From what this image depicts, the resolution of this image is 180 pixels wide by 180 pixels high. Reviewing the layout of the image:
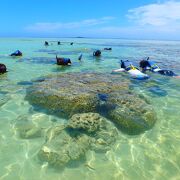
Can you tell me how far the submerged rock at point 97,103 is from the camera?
9195 millimetres

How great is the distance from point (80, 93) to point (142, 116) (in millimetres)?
3410

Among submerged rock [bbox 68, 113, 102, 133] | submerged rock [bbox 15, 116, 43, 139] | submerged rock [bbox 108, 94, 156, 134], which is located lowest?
submerged rock [bbox 15, 116, 43, 139]

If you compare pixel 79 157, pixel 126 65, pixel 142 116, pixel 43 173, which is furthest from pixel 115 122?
pixel 126 65

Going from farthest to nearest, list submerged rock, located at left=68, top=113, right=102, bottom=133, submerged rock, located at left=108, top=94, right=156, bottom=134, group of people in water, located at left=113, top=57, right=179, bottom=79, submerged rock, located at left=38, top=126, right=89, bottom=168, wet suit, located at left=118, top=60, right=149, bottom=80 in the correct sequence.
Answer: group of people in water, located at left=113, top=57, right=179, bottom=79
wet suit, located at left=118, top=60, right=149, bottom=80
submerged rock, located at left=108, top=94, right=156, bottom=134
submerged rock, located at left=68, top=113, right=102, bottom=133
submerged rock, located at left=38, top=126, right=89, bottom=168

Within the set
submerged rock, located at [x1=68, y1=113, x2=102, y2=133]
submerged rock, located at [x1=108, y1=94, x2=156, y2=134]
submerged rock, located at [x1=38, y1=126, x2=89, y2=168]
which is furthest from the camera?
submerged rock, located at [x1=108, y1=94, x2=156, y2=134]

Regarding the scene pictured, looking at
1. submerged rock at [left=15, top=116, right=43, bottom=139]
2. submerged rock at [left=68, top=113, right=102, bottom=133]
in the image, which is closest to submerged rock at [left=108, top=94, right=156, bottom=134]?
submerged rock at [left=68, top=113, right=102, bottom=133]

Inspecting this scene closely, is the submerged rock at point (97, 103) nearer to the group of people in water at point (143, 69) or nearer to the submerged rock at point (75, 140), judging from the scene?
the submerged rock at point (75, 140)

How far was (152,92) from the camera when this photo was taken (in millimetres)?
14508

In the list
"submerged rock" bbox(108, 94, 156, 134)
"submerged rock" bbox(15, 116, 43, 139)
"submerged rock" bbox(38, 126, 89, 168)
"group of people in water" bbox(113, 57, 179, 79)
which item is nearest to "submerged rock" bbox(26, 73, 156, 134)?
"submerged rock" bbox(108, 94, 156, 134)

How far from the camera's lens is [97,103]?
10.8 m

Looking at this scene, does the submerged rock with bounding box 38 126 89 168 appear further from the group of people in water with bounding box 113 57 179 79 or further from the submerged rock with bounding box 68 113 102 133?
the group of people in water with bounding box 113 57 179 79

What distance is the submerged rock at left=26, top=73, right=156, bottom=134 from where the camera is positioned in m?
9.20

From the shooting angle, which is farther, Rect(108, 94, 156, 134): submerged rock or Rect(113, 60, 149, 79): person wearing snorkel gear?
Rect(113, 60, 149, 79): person wearing snorkel gear

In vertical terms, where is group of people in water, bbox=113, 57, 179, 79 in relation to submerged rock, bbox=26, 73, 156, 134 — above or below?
→ below
